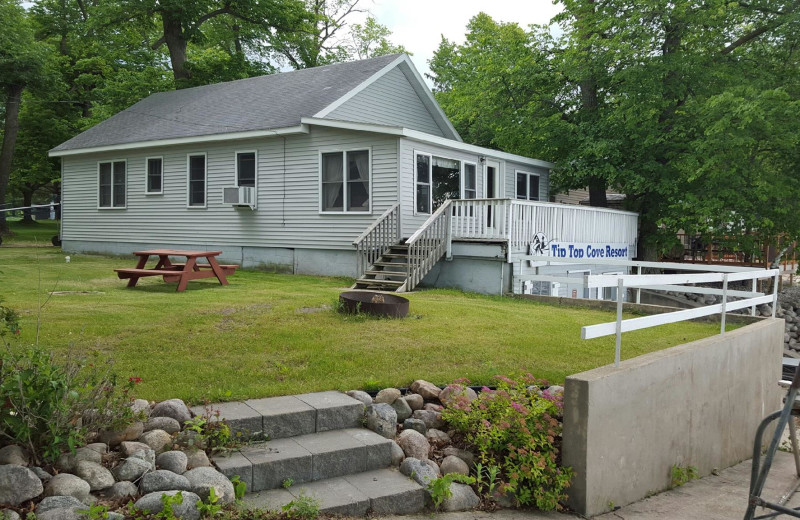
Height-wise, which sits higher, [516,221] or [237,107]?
[237,107]

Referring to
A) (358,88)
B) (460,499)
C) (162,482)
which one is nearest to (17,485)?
(162,482)

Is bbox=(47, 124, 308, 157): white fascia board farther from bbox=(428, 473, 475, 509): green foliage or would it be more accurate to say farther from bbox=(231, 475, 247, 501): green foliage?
bbox=(231, 475, 247, 501): green foliage

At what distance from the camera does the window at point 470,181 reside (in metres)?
16.4

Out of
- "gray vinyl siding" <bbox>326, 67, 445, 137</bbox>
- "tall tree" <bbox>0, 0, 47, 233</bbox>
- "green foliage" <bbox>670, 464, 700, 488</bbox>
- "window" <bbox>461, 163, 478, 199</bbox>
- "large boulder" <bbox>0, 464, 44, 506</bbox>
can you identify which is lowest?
"green foliage" <bbox>670, 464, 700, 488</bbox>

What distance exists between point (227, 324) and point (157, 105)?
17.3m

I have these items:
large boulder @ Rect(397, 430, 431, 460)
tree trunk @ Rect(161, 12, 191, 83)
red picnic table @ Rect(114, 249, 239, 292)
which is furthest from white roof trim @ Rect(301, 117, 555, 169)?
tree trunk @ Rect(161, 12, 191, 83)

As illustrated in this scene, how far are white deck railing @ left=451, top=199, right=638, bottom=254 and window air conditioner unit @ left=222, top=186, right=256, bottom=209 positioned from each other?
5642 mm

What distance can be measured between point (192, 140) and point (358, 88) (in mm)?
4650

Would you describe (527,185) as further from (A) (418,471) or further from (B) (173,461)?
(B) (173,461)

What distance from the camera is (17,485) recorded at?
3357 mm

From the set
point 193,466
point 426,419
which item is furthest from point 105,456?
point 426,419

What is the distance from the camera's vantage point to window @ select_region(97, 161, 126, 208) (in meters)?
19.9

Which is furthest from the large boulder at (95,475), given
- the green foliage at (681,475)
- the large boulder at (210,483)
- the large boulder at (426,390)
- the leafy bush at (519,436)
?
the green foliage at (681,475)

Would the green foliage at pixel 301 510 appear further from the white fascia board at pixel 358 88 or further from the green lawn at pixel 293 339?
the white fascia board at pixel 358 88
